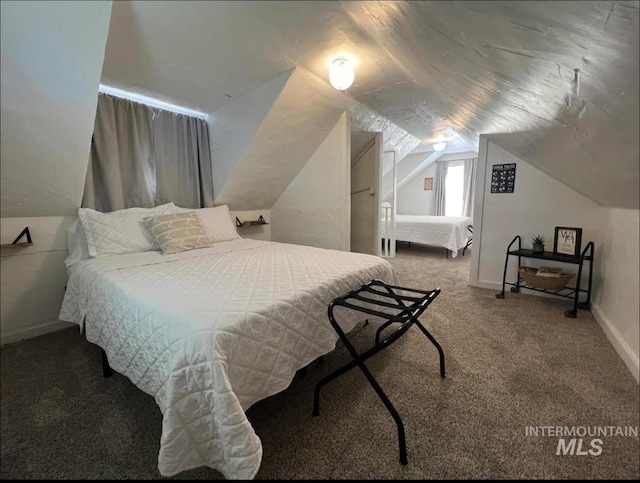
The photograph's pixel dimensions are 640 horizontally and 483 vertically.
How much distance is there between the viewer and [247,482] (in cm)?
84

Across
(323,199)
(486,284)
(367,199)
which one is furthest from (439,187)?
(323,199)

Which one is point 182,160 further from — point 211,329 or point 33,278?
point 211,329

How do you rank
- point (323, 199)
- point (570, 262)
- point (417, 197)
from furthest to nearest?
point (417, 197) < point (323, 199) < point (570, 262)

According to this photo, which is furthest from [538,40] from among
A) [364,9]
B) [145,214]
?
[145,214]

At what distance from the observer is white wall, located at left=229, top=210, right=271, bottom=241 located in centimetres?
338

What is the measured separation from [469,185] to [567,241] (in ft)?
12.7

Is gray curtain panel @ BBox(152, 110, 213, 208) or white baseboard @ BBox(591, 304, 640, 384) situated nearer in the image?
white baseboard @ BBox(591, 304, 640, 384)

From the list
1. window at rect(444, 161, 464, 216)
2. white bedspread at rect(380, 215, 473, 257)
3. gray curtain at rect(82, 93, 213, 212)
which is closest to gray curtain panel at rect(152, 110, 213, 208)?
gray curtain at rect(82, 93, 213, 212)

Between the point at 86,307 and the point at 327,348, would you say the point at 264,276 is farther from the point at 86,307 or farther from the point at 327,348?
the point at 86,307

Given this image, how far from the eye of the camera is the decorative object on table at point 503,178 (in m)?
2.71

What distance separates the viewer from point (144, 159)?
2453mm

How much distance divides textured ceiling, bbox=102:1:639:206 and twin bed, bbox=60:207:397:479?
112cm

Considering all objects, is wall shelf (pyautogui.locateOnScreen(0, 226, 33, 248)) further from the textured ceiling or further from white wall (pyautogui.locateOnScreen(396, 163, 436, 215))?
white wall (pyautogui.locateOnScreen(396, 163, 436, 215))

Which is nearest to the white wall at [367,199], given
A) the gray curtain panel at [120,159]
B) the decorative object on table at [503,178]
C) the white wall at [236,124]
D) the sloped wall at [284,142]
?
the sloped wall at [284,142]
